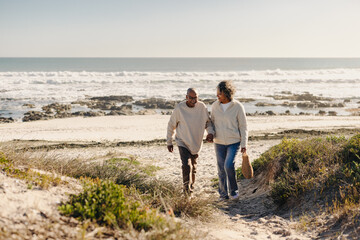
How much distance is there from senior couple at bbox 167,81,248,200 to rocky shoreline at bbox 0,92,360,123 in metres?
17.4

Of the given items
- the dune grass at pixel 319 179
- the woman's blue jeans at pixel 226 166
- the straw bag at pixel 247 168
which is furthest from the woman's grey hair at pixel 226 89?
the dune grass at pixel 319 179

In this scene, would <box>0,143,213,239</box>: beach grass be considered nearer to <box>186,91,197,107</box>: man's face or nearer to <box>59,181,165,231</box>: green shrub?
<box>59,181,165,231</box>: green shrub

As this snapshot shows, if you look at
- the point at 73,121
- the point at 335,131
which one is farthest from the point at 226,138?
the point at 73,121

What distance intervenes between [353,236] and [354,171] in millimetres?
1526

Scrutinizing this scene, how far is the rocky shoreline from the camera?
905 inches

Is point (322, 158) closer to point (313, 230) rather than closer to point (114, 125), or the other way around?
point (313, 230)

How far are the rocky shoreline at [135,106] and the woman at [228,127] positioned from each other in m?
17.4

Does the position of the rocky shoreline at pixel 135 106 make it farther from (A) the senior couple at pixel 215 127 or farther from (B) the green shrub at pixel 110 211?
(B) the green shrub at pixel 110 211

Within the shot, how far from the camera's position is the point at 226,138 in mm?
5859

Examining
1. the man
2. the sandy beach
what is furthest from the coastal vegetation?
the man

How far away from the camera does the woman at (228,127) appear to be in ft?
19.0

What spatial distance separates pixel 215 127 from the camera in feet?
19.8

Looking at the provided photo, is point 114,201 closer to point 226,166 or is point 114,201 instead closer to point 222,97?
point 226,166

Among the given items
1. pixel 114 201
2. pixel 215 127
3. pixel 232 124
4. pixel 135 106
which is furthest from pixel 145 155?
pixel 135 106
